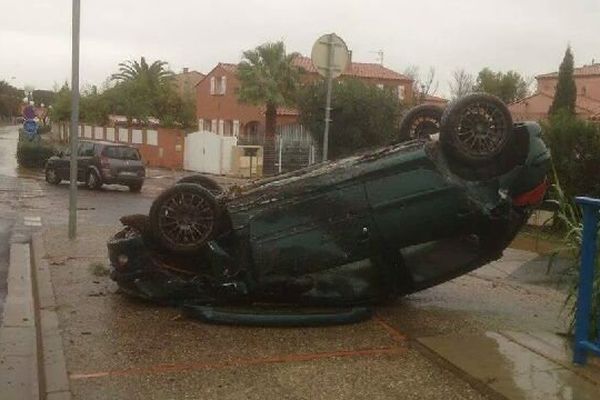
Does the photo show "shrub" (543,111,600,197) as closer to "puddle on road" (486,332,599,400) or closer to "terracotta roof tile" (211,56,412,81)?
"puddle on road" (486,332,599,400)

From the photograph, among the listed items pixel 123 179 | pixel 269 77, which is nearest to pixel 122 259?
pixel 123 179

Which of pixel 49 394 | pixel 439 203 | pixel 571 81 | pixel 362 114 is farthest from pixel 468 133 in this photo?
pixel 571 81

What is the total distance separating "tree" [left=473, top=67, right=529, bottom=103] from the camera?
6319 centimetres

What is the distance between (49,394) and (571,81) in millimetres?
38910

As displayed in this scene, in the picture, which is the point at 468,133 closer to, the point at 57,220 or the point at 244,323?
the point at 244,323

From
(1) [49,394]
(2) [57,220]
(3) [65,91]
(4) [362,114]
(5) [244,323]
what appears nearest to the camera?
(1) [49,394]

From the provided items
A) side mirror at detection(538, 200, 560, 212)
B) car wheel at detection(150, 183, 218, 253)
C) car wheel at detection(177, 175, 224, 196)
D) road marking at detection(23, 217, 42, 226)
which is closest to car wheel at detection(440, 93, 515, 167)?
side mirror at detection(538, 200, 560, 212)

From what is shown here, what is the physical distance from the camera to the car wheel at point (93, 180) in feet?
77.9

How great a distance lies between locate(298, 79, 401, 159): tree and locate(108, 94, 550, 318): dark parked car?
65.8ft

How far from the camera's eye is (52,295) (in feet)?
24.6

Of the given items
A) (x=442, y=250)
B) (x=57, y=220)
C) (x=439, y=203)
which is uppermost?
(x=439, y=203)

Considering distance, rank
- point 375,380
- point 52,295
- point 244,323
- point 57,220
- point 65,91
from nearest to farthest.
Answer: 1. point 375,380
2. point 244,323
3. point 52,295
4. point 57,220
5. point 65,91

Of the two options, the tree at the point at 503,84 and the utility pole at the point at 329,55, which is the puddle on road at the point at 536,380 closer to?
the utility pole at the point at 329,55

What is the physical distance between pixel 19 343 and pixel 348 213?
117 inches
